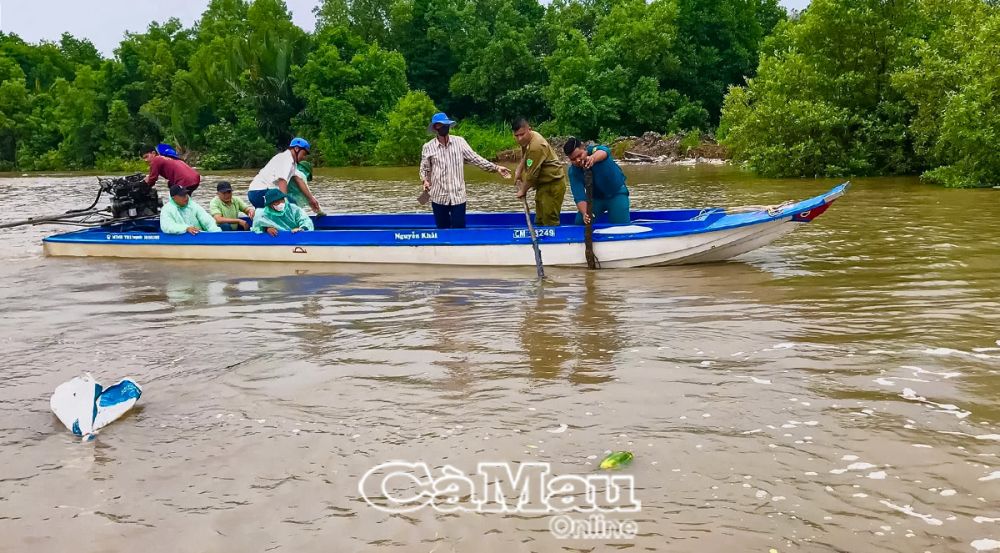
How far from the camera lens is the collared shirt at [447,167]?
403 inches

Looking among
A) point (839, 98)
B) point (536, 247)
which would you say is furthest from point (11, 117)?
point (536, 247)

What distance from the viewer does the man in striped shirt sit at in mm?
10165

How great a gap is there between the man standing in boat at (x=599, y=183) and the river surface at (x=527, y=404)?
0.85m

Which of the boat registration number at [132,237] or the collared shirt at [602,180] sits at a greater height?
the collared shirt at [602,180]

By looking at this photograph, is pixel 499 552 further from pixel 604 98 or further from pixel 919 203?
pixel 604 98

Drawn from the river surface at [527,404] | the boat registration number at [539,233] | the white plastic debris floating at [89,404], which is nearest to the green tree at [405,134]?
the boat registration number at [539,233]

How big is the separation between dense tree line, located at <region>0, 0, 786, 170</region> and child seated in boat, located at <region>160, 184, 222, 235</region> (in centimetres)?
3334

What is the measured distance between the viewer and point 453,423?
476 centimetres

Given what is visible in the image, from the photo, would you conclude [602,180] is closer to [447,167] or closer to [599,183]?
[599,183]

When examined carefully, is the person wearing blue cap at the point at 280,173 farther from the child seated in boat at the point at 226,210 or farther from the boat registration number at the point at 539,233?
the boat registration number at the point at 539,233

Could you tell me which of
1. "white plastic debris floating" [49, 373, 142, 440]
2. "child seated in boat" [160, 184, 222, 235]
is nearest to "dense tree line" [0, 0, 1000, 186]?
"child seated in boat" [160, 184, 222, 235]

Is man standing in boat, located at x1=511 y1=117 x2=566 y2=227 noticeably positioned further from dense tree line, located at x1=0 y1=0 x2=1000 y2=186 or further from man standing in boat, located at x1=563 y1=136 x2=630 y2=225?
dense tree line, located at x1=0 y1=0 x2=1000 y2=186

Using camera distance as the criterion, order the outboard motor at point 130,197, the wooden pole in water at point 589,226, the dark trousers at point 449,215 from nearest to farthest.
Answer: the wooden pole in water at point 589,226, the dark trousers at point 449,215, the outboard motor at point 130,197

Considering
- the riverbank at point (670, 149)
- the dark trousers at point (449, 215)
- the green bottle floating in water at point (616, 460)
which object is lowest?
the green bottle floating in water at point (616, 460)
